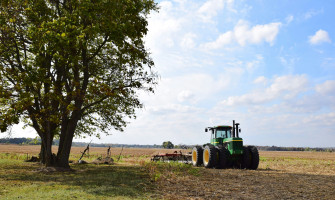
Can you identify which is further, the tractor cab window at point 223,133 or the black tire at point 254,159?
the tractor cab window at point 223,133

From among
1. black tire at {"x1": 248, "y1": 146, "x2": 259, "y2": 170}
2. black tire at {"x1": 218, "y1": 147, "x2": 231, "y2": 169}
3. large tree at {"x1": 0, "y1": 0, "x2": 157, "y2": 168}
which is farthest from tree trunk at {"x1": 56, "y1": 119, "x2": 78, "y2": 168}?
black tire at {"x1": 248, "y1": 146, "x2": 259, "y2": 170}

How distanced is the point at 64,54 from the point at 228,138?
1256 centimetres

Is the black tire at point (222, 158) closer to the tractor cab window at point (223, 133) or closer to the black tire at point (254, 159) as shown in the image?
the black tire at point (254, 159)

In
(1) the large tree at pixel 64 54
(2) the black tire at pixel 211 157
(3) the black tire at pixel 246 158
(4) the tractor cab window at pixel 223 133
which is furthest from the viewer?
(4) the tractor cab window at pixel 223 133

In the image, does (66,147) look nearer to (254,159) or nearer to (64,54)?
(64,54)

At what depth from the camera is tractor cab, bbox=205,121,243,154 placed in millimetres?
18000

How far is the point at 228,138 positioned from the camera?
1908 cm

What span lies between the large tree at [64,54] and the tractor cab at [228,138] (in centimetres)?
672

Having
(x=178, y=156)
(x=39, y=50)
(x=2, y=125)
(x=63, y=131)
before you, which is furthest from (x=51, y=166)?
(x=178, y=156)

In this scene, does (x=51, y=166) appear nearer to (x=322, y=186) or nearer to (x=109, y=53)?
(x=109, y=53)

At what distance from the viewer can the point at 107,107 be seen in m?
18.4

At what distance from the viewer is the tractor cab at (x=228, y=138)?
18.0m

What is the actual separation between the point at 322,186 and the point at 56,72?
16284mm

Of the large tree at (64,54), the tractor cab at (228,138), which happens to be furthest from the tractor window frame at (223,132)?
the large tree at (64,54)
